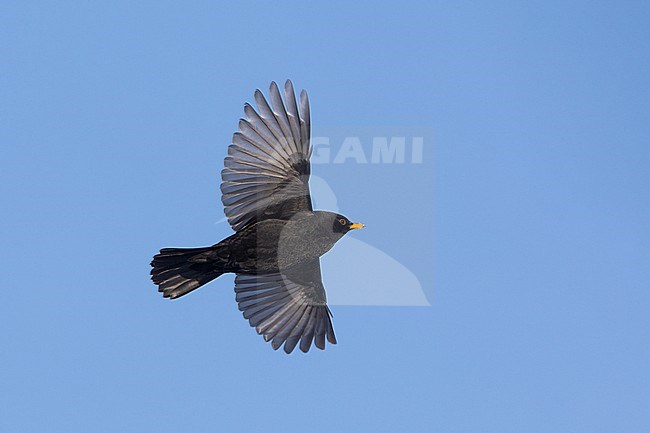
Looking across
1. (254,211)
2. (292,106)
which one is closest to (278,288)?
(254,211)

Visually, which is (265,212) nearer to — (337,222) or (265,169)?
(265,169)

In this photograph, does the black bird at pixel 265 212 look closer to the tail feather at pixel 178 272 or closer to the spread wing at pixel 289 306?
the tail feather at pixel 178 272

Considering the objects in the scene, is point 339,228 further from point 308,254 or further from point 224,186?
point 224,186

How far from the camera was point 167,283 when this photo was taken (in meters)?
15.4

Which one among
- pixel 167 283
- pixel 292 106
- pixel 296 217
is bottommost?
pixel 167 283

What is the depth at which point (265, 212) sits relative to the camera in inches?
596

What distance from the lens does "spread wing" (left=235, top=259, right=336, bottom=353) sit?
52.5 ft

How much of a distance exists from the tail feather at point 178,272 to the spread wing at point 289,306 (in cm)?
73

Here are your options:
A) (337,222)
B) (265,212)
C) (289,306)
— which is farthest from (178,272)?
(337,222)

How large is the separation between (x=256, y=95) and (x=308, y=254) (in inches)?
97.1

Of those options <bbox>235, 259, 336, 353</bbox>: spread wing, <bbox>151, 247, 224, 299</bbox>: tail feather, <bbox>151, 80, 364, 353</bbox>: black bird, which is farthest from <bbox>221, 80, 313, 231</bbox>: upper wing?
<bbox>235, 259, 336, 353</bbox>: spread wing

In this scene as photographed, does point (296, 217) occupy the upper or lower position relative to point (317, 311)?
upper

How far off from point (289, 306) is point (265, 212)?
6.32 ft

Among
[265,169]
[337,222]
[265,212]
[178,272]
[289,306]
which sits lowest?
[289,306]
